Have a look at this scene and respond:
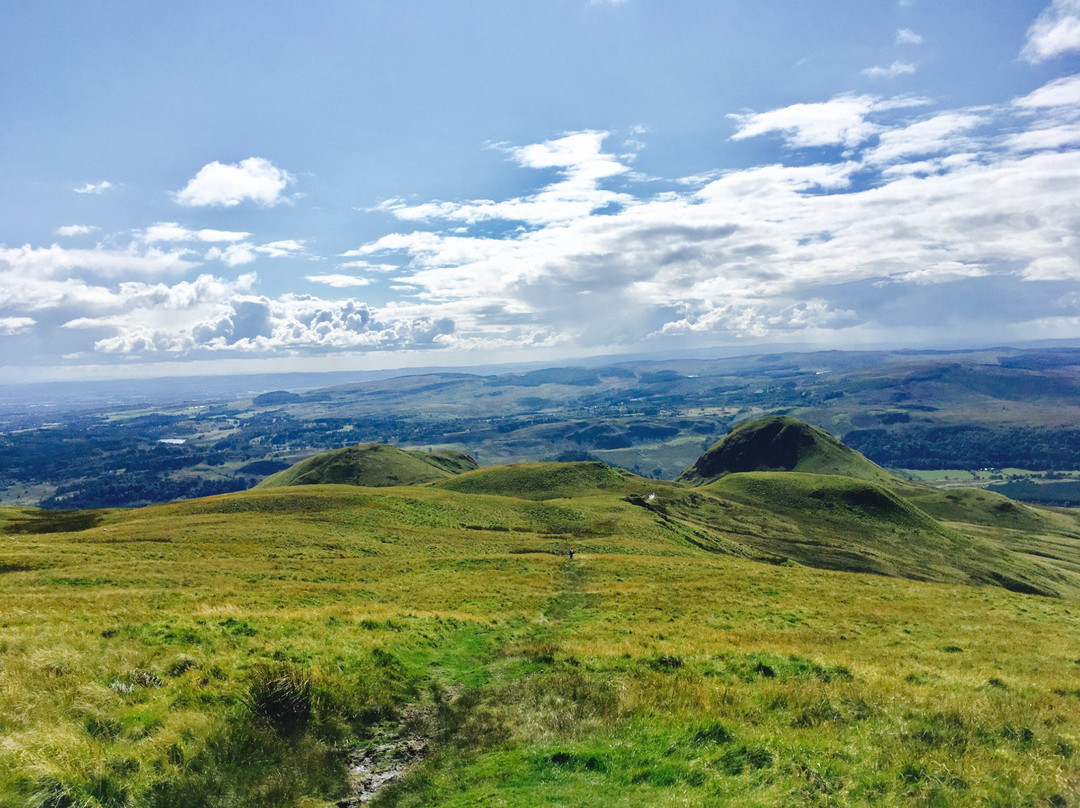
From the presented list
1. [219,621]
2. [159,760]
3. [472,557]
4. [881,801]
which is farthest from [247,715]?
[472,557]

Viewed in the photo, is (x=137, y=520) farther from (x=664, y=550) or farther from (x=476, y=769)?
(x=476, y=769)

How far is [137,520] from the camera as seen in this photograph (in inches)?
2509

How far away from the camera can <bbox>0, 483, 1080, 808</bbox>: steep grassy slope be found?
35.4 feet

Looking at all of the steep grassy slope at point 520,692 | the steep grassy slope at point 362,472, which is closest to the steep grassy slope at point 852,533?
the steep grassy slope at point 520,692

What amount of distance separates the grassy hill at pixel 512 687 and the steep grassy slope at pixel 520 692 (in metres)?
0.08

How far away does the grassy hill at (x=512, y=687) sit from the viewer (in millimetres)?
10859

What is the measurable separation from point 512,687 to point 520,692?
2.18 ft

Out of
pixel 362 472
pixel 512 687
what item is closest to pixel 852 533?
pixel 512 687

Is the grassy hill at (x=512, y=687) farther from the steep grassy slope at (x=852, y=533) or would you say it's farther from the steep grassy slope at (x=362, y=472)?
the steep grassy slope at (x=362, y=472)

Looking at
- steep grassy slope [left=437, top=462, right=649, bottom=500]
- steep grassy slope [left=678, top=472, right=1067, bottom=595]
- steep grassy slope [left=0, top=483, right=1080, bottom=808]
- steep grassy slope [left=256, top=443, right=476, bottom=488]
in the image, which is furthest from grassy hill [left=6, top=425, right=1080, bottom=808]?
steep grassy slope [left=256, top=443, right=476, bottom=488]

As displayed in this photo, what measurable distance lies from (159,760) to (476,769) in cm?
677

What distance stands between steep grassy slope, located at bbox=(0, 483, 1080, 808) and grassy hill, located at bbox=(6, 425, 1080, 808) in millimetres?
83

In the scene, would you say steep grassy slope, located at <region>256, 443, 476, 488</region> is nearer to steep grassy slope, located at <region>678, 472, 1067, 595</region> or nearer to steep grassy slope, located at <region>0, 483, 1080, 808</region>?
steep grassy slope, located at <region>678, 472, 1067, 595</region>

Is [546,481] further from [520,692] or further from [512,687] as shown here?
[520,692]
